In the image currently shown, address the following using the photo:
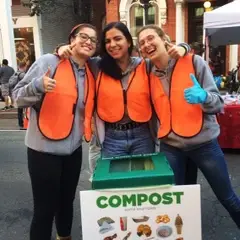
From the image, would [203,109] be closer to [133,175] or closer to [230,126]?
[133,175]

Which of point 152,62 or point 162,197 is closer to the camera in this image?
point 162,197

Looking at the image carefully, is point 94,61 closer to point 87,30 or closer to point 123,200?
point 87,30

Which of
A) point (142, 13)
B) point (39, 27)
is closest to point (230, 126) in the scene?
point (142, 13)

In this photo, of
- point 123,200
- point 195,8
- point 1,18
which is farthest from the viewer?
point 195,8

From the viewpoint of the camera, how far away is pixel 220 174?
227 cm

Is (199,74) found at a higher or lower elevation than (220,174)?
higher

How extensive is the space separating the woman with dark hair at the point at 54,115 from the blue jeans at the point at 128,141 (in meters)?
0.16

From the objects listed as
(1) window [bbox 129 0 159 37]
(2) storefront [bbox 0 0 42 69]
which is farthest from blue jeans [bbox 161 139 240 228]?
(2) storefront [bbox 0 0 42 69]

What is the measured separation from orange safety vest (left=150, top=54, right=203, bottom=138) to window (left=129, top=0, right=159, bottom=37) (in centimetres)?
1319

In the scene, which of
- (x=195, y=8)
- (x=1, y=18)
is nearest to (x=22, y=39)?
(x=1, y=18)

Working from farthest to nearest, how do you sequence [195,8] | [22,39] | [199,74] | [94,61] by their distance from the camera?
[22,39]
[195,8]
[94,61]
[199,74]

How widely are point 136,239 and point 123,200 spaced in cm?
21

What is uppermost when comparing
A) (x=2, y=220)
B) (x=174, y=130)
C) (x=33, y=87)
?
(x=33, y=87)

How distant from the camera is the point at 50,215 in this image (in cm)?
229
